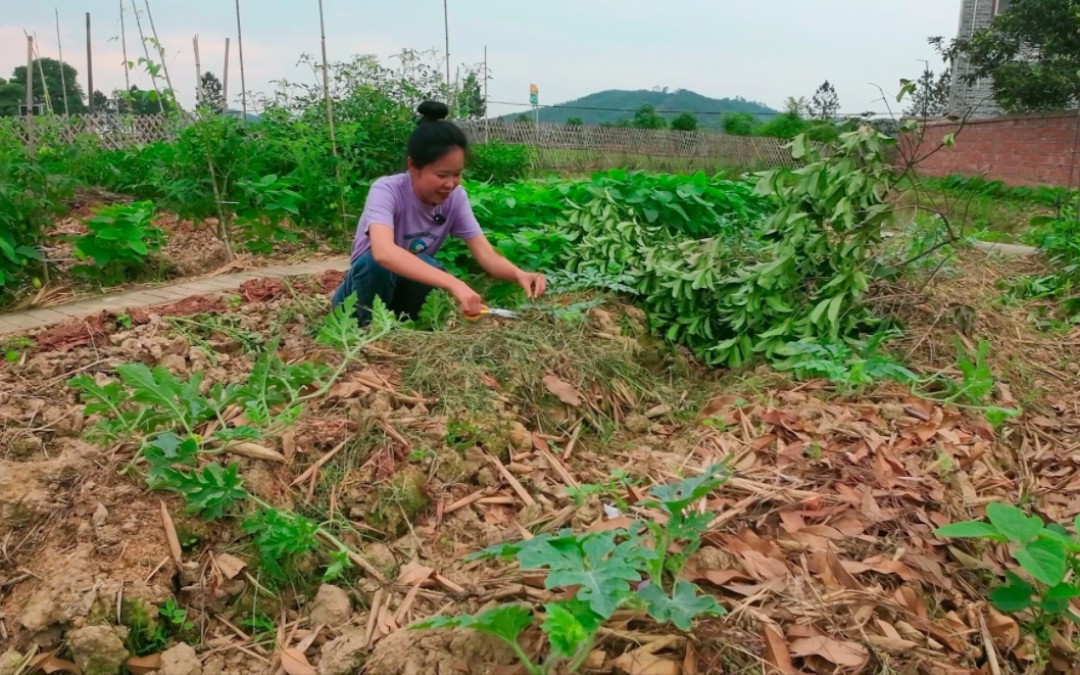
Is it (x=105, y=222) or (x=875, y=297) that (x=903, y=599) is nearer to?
(x=875, y=297)

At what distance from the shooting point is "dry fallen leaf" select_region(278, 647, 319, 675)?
1.55 meters

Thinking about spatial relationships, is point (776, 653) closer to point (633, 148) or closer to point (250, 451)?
point (250, 451)

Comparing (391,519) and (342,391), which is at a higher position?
(342,391)

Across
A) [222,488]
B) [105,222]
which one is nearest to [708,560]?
[222,488]

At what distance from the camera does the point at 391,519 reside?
1979mm

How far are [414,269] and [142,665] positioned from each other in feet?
5.61

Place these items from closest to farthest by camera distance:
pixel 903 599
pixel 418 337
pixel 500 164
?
pixel 903 599 < pixel 418 337 < pixel 500 164

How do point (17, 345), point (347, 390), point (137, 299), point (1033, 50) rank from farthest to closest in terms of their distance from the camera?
point (1033, 50), point (137, 299), point (17, 345), point (347, 390)

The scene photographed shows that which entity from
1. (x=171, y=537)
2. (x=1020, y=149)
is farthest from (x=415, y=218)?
(x=1020, y=149)

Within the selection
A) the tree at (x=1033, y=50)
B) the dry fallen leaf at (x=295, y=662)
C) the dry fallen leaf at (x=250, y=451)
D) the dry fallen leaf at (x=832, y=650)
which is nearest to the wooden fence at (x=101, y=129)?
the dry fallen leaf at (x=250, y=451)

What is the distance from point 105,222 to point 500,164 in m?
6.53

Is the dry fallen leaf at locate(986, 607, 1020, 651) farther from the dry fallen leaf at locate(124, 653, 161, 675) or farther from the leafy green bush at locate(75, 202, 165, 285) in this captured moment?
the leafy green bush at locate(75, 202, 165, 285)

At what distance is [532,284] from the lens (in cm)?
329

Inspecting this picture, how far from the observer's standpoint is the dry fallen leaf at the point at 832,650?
1497 millimetres
